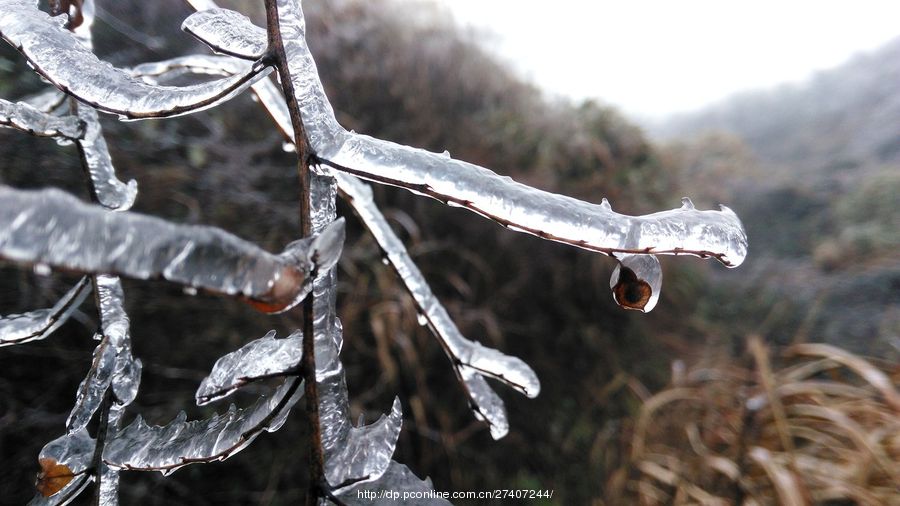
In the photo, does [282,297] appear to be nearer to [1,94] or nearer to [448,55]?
[1,94]

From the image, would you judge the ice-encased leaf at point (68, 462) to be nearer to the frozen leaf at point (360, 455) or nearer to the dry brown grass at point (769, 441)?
the frozen leaf at point (360, 455)

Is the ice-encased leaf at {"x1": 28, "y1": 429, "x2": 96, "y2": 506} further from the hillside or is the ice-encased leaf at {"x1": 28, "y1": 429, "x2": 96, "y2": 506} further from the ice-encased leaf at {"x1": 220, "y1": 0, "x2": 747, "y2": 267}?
the hillside

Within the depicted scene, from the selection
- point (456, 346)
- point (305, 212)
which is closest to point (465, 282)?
point (456, 346)

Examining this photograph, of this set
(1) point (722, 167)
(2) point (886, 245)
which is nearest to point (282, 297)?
(2) point (886, 245)

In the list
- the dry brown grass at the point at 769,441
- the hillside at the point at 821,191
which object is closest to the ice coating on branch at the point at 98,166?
the dry brown grass at the point at 769,441

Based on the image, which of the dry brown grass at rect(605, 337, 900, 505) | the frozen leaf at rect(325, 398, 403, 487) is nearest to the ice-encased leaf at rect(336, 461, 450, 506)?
the frozen leaf at rect(325, 398, 403, 487)
